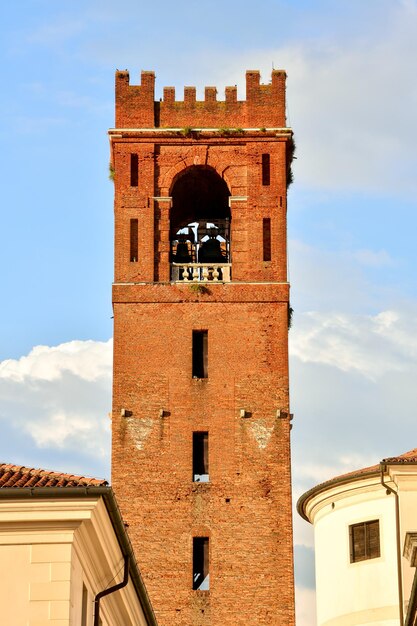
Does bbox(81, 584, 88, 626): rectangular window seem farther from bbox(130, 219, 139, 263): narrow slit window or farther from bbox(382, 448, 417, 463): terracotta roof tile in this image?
bbox(130, 219, 139, 263): narrow slit window

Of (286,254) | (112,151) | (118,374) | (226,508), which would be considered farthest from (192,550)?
(112,151)

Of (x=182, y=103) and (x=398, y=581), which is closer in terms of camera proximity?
(x=398, y=581)

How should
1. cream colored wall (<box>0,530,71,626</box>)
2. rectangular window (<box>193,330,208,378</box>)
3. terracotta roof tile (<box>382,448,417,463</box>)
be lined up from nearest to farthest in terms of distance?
cream colored wall (<box>0,530,71,626</box>), terracotta roof tile (<box>382,448,417,463</box>), rectangular window (<box>193,330,208,378</box>)

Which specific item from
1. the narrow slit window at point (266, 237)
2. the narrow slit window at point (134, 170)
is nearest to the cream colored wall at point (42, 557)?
the narrow slit window at point (266, 237)

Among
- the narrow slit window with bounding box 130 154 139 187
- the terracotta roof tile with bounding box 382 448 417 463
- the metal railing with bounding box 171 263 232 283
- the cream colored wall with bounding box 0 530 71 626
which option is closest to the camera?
the cream colored wall with bounding box 0 530 71 626

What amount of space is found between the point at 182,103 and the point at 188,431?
390 inches

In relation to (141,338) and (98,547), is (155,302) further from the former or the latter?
(98,547)

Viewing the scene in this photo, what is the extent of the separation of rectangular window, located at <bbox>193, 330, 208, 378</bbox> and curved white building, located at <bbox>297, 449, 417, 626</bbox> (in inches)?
356

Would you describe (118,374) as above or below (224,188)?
below

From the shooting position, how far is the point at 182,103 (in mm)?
51438

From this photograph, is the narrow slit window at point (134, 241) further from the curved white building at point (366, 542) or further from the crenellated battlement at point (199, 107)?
the curved white building at point (366, 542)

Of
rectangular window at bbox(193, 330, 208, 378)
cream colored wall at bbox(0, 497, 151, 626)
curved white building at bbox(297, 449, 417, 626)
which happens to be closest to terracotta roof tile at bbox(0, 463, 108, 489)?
cream colored wall at bbox(0, 497, 151, 626)

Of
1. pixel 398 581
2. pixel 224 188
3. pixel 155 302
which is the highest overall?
pixel 224 188

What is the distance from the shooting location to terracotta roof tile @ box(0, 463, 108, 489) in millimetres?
22927
